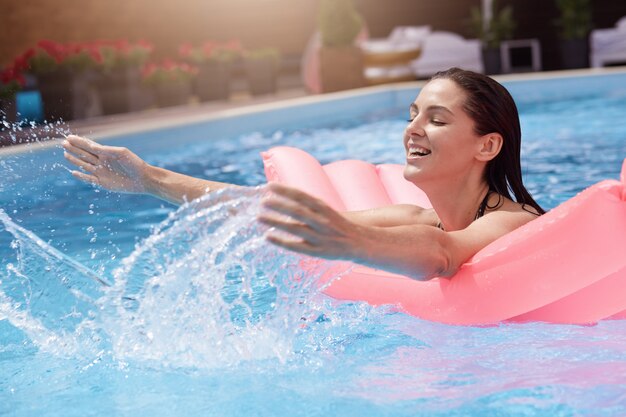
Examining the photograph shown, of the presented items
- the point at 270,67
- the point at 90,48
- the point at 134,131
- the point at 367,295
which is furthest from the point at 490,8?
the point at 367,295

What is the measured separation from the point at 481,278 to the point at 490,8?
11.0 m

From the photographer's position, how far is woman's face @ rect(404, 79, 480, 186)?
6.89 feet

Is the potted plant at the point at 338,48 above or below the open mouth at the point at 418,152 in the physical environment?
below

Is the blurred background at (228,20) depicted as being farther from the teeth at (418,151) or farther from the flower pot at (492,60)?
the teeth at (418,151)

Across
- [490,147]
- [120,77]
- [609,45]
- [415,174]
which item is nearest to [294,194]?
[415,174]

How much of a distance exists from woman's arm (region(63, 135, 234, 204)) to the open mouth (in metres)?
0.54

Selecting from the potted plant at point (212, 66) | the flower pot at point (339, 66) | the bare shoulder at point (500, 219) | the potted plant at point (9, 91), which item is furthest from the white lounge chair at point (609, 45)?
the bare shoulder at point (500, 219)

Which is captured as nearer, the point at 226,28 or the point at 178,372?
the point at 178,372

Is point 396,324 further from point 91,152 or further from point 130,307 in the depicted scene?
point 91,152

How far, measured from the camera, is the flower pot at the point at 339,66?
32.5ft

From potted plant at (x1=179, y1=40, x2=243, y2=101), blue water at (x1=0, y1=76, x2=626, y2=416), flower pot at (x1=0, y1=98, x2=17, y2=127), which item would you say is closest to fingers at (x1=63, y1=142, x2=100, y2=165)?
blue water at (x1=0, y1=76, x2=626, y2=416)

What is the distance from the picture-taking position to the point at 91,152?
2342 mm

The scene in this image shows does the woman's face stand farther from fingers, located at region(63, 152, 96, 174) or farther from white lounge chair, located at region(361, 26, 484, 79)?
white lounge chair, located at region(361, 26, 484, 79)

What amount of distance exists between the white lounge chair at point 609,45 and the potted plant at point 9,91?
7070 mm
